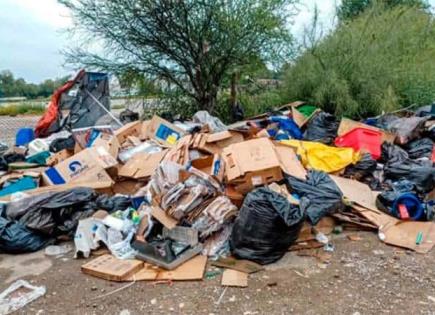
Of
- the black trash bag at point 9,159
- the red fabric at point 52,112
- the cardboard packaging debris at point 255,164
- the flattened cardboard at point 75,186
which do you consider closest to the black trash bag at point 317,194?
the cardboard packaging debris at point 255,164

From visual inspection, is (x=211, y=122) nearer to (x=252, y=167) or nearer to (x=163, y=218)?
(x=252, y=167)

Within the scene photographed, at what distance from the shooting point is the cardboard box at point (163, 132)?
4.95 metres

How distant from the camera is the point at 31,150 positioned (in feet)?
17.2

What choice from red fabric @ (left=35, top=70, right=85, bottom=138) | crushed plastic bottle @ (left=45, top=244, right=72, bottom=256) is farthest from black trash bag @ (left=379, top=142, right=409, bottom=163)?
red fabric @ (left=35, top=70, right=85, bottom=138)

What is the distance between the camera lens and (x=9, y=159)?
504cm

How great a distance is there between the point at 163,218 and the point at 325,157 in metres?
2.01

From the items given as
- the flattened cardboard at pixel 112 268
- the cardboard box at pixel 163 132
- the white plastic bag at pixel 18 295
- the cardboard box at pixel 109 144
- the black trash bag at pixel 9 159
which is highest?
the cardboard box at pixel 163 132

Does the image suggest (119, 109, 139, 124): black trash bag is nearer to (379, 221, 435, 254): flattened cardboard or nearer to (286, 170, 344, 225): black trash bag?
(286, 170, 344, 225): black trash bag

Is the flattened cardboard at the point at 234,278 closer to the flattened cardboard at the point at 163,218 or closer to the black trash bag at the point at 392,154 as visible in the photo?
the flattened cardboard at the point at 163,218

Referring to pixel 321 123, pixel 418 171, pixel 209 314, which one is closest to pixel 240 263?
pixel 209 314

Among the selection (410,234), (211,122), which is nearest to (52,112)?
(211,122)

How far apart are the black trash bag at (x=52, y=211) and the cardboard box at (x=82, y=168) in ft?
1.83

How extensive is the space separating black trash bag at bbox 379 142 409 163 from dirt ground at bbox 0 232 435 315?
70.4 inches

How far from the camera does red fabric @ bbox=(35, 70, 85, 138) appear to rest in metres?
6.44
